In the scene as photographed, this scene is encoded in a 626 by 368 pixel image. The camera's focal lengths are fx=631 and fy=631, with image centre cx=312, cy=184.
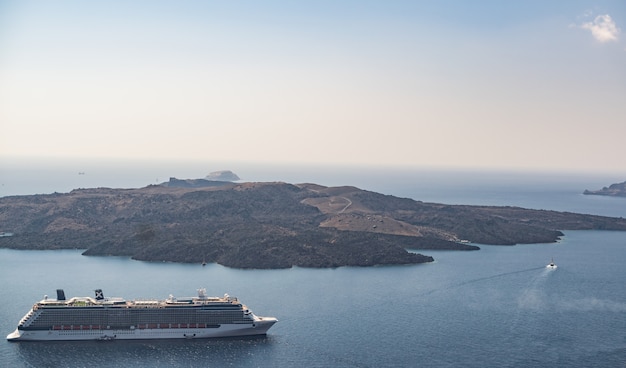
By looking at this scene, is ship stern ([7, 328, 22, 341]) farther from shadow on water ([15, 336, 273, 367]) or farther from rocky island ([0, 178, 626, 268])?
rocky island ([0, 178, 626, 268])

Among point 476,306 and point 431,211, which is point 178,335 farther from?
point 431,211

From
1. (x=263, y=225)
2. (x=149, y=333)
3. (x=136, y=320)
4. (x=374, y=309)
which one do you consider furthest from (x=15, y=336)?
(x=263, y=225)

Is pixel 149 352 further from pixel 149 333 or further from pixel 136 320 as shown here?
A: pixel 136 320

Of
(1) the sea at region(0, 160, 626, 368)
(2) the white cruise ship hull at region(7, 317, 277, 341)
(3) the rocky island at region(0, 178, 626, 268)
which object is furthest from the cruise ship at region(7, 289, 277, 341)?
(3) the rocky island at region(0, 178, 626, 268)

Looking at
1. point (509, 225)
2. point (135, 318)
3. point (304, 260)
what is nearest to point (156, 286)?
point (135, 318)

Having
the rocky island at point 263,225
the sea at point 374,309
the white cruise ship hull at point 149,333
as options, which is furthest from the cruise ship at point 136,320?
the rocky island at point 263,225

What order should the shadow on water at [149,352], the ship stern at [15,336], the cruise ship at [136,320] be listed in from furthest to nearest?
the cruise ship at [136,320]
the ship stern at [15,336]
the shadow on water at [149,352]

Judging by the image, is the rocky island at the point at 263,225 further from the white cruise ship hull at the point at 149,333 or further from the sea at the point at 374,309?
the white cruise ship hull at the point at 149,333
